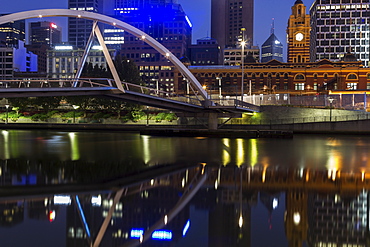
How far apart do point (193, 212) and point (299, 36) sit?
18387 centimetres

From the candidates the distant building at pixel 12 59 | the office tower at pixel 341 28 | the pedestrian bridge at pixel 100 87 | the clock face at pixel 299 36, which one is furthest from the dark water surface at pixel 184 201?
the clock face at pixel 299 36

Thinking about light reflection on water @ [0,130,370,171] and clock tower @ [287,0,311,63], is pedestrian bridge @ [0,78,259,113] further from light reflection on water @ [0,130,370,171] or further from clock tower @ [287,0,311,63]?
clock tower @ [287,0,311,63]

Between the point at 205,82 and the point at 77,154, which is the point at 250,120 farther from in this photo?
the point at 205,82

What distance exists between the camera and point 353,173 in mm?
22641

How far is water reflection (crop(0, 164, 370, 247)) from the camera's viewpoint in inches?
465

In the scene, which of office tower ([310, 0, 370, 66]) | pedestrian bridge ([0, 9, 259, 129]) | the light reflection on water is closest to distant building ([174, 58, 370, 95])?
office tower ([310, 0, 370, 66])

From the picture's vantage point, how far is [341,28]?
179250mm

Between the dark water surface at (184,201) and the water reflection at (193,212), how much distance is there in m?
0.03

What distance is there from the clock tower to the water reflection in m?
173

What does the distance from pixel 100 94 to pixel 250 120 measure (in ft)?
85.0

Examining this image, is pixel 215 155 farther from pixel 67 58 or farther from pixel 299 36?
pixel 299 36

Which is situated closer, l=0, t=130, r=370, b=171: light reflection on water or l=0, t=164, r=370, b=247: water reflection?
l=0, t=164, r=370, b=247: water reflection

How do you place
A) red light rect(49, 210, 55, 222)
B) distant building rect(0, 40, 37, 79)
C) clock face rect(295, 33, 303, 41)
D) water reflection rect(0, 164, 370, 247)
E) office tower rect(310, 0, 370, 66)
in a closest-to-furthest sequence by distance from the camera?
water reflection rect(0, 164, 370, 247), red light rect(49, 210, 55, 222), distant building rect(0, 40, 37, 79), office tower rect(310, 0, 370, 66), clock face rect(295, 33, 303, 41)

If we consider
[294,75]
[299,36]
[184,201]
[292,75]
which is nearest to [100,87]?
[184,201]
